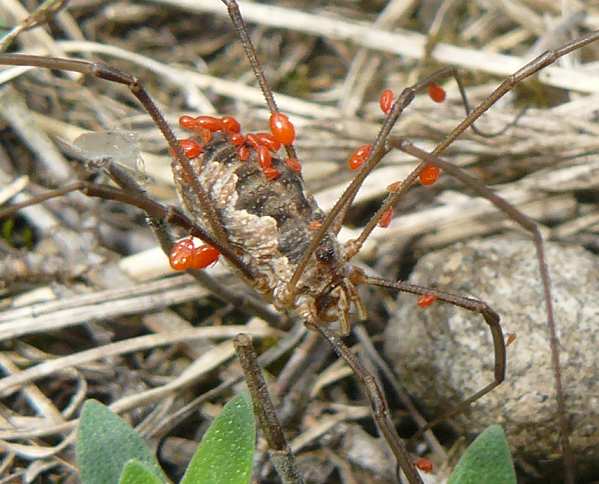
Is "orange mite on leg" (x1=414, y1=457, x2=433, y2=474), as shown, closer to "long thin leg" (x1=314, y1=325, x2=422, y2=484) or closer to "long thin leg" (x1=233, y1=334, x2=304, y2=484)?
"long thin leg" (x1=314, y1=325, x2=422, y2=484)

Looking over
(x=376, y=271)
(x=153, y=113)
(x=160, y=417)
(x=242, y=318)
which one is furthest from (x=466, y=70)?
(x=160, y=417)

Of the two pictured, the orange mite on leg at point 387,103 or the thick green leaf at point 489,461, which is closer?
the thick green leaf at point 489,461

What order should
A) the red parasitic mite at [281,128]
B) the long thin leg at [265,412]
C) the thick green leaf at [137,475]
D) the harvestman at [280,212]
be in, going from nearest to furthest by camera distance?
the thick green leaf at [137,475]
the long thin leg at [265,412]
the harvestman at [280,212]
the red parasitic mite at [281,128]

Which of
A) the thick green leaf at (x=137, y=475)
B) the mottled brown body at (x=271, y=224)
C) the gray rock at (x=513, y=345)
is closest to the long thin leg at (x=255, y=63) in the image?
the mottled brown body at (x=271, y=224)

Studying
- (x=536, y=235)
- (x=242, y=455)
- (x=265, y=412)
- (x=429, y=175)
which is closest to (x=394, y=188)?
(x=429, y=175)

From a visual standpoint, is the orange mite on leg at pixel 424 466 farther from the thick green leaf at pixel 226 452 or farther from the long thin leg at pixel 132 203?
the long thin leg at pixel 132 203

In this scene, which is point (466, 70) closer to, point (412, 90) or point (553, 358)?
point (412, 90)

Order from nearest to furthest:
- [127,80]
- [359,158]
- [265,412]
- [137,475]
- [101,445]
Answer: [137,475]
[101,445]
[265,412]
[127,80]
[359,158]

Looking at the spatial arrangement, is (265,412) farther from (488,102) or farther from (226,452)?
(488,102)
